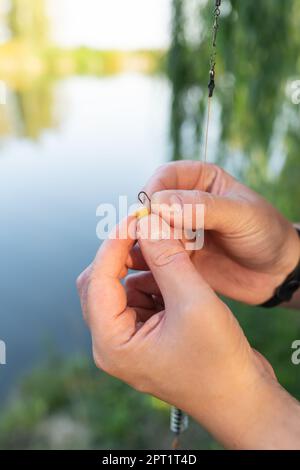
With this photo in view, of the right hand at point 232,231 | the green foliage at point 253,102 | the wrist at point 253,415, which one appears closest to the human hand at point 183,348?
the wrist at point 253,415

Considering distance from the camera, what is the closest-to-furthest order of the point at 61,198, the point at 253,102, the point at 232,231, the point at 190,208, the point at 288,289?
1. the point at 190,208
2. the point at 232,231
3. the point at 288,289
4. the point at 253,102
5. the point at 61,198

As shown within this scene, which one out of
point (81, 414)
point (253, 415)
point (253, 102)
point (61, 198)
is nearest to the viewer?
point (253, 415)

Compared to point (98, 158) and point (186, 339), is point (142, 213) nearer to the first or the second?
point (186, 339)

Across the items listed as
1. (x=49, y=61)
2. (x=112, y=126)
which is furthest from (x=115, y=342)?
(x=49, y=61)

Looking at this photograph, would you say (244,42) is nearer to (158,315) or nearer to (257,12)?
(257,12)

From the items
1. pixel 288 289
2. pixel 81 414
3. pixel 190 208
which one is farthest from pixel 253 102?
pixel 81 414

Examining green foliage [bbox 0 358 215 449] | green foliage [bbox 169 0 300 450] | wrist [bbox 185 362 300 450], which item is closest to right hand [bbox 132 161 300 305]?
wrist [bbox 185 362 300 450]

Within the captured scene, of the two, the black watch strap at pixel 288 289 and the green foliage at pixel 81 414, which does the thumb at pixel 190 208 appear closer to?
the black watch strap at pixel 288 289
